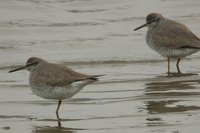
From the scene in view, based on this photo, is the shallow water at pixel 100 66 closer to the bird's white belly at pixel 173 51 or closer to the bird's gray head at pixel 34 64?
the bird's white belly at pixel 173 51

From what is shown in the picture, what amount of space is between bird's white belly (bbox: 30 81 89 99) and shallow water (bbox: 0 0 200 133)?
0.22 metres

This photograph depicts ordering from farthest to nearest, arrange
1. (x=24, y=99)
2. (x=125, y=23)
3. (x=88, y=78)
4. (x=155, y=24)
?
(x=125, y=23), (x=155, y=24), (x=24, y=99), (x=88, y=78)

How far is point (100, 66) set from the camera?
522 inches

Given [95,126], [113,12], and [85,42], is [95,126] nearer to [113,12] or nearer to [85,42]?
[85,42]

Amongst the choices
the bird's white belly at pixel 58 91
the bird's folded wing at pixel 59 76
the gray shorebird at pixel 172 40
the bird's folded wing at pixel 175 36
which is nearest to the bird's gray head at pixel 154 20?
the gray shorebird at pixel 172 40

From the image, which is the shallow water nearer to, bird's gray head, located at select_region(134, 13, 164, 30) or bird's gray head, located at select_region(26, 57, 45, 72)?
bird's gray head, located at select_region(26, 57, 45, 72)

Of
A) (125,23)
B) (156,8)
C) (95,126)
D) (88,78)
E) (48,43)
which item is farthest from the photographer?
(156,8)

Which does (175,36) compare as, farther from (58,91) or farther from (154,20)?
(58,91)

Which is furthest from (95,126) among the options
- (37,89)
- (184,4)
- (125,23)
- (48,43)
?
(184,4)

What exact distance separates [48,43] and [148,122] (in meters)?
6.59

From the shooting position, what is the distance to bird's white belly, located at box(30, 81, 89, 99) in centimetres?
975

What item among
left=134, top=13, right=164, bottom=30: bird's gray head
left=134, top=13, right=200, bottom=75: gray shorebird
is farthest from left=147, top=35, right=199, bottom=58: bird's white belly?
left=134, top=13, right=164, bottom=30: bird's gray head

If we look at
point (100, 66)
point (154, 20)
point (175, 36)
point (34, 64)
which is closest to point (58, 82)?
point (34, 64)

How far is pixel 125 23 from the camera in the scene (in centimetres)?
1703
